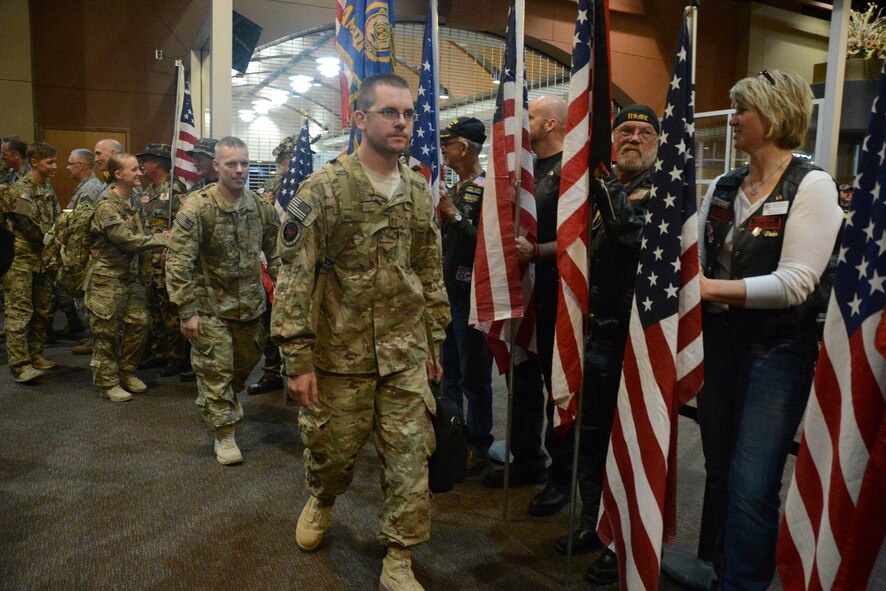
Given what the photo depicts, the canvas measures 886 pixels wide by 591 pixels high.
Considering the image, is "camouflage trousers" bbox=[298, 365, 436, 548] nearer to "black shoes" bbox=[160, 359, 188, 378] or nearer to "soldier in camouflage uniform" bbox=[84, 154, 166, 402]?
"soldier in camouflage uniform" bbox=[84, 154, 166, 402]

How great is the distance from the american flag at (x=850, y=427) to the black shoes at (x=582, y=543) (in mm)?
Result: 1220

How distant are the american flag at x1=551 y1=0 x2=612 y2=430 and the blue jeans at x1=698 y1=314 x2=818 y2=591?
53 centimetres

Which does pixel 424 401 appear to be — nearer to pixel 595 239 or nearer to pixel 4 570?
pixel 595 239

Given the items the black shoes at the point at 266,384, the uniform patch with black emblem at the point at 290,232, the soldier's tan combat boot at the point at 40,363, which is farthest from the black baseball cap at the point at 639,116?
the soldier's tan combat boot at the point at 40,363

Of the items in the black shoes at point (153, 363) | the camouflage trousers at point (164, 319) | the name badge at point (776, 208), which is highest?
the name badge at point (776, 208)

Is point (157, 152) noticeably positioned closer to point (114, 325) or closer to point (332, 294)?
point (114, 325)

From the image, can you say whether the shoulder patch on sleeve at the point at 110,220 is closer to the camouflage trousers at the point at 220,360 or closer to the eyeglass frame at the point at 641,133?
the camouflage trousers at the point at 220,360

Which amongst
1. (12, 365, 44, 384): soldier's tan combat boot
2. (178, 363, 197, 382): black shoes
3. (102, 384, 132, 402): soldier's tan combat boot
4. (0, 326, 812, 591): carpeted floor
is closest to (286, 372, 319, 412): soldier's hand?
(0, 326, 812, 591): carpeted floor

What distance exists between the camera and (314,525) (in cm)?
281

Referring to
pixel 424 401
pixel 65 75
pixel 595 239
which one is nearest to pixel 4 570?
pixel 424 401

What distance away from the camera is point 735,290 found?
204 centimetres

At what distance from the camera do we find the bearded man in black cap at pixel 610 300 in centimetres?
260

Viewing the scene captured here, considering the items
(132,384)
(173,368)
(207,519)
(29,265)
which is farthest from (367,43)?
(29,265)

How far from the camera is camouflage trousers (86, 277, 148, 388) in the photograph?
5.06m
